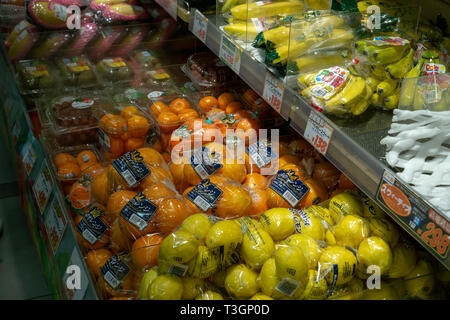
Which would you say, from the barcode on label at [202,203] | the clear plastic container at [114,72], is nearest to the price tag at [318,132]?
the barcode on label at [202,203]

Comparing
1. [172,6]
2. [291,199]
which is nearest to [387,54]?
[291,199]

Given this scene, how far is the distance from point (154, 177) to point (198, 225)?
Result: 1.45 ft

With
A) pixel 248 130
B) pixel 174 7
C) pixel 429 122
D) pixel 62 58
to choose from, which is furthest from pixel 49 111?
pixel 429 122

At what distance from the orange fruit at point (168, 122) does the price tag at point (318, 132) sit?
2.57 ft

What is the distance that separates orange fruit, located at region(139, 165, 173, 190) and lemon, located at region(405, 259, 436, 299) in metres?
0.84

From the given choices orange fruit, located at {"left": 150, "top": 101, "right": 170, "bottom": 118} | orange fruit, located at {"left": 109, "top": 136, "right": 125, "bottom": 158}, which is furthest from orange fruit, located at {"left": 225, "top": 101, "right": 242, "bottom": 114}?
orange fruit, located at {"left": 109, "top": 136, "right": 125, "bottom": 158}

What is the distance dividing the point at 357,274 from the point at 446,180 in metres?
0.36

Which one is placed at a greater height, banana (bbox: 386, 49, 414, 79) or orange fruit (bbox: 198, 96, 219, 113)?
banana (bbox: 386, 49, 414, 79)

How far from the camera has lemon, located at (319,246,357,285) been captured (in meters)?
1.29

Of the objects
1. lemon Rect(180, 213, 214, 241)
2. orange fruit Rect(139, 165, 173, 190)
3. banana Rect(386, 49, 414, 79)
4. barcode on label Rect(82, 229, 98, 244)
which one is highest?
banana Rect(386, 49, 414, 79)

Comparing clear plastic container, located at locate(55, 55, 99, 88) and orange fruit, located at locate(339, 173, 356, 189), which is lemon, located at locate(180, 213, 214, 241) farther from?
clear plastic container, located at locate(55, 55, 99, 88)

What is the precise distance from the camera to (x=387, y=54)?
148cm

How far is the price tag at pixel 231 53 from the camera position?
5.86 ft

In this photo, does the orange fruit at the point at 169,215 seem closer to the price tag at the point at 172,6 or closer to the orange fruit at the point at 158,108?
the orange fruit at the point at 158,108
